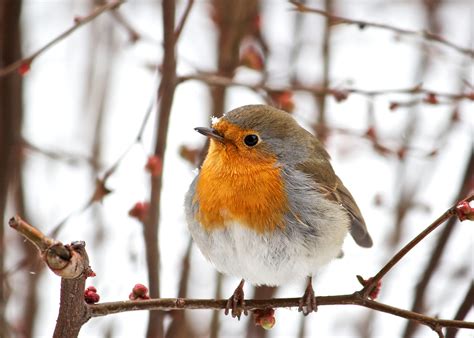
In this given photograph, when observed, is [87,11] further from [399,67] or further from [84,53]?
[399,67]

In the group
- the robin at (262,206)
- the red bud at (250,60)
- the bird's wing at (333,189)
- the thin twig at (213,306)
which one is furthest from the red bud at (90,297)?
the red bud at (250,60)

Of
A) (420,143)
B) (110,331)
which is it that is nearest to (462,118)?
(420,143)

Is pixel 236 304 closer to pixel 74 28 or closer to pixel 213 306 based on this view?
pixel 213 306

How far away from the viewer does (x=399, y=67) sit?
6.01 meters

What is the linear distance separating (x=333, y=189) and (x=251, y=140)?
20.3 inches

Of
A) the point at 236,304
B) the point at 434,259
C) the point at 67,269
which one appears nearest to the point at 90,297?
the point at 67,269

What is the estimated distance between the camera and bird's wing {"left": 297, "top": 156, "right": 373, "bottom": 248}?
120 inches

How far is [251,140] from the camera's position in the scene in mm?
2941

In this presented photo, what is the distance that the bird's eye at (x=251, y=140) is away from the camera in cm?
294

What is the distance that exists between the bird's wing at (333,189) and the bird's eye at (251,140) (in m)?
0.24

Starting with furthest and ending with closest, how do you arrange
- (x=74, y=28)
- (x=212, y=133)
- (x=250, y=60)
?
(x=250, y=60) → (x=212, y=133) → (x=74, y=28)

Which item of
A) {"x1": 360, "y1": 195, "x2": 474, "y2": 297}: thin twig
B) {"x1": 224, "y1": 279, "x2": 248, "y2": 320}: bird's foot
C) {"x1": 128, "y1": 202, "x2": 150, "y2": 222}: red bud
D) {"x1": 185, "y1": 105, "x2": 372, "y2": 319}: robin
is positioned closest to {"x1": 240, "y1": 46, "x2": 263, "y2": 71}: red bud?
{"x1": 185, "y1": 105, "x2": 372, "y2": 319}: robin

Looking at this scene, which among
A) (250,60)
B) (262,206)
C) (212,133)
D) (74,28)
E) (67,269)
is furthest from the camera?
(250,60)

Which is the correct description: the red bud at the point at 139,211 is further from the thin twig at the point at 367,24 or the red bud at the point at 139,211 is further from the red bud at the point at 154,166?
the thin twig at the point at 367,24
